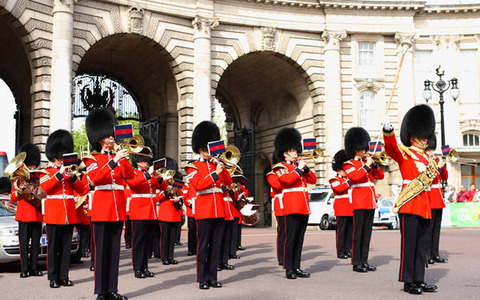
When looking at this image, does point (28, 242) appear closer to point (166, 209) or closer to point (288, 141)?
point (166, 209)

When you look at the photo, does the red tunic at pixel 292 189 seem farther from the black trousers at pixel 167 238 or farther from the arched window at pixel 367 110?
the arched window at pixel 367 110

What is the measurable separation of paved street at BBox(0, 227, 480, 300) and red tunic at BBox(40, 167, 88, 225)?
2.86ft

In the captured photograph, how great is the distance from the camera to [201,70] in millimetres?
22047

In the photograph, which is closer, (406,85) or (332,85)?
(332,85)

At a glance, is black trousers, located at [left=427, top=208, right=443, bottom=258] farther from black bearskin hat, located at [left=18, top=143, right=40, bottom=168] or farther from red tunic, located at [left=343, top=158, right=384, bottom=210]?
black bearskin hat, located at [left=18, top=143, right=40, bottom=168]

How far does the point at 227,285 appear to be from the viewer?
728 cm

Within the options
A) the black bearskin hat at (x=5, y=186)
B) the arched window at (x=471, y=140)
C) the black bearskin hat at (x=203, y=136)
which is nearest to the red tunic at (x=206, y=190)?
the black bearskin hat at (x=203, y=136)

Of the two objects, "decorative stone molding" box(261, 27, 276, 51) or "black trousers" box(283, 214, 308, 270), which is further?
"decorative stone molding" box(261, 27, 276, 51)

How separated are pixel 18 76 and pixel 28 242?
17450mm

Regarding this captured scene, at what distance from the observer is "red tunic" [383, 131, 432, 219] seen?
6.50 m

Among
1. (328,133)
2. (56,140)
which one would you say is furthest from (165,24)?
(56,140)

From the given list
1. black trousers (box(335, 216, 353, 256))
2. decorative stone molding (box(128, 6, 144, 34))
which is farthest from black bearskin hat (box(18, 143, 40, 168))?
decorative stone molding (box(128, 6, 144, 34))

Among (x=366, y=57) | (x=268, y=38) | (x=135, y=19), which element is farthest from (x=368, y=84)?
(x=135, y=19)

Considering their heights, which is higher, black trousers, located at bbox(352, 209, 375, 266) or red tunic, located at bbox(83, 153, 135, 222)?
red tunic, located at bbox(83, 153, 135, 222)
